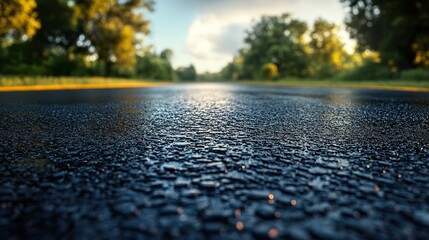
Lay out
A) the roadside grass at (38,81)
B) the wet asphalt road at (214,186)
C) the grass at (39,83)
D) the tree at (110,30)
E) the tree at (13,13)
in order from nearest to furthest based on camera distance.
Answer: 1. the wet asphalt road at (214,186)
2. the tree at (13,13)
3. the grass at (39,83)
4. the roadside grass at (38,81)
5. the tree at (110,30)

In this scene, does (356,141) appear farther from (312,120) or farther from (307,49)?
(307,49)

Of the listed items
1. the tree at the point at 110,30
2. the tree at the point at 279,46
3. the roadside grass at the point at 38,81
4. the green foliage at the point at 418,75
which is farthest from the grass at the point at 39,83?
the tree at the point at 279,46

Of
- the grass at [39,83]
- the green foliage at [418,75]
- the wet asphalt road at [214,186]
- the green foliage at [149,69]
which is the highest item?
the green foliage at [149,69]

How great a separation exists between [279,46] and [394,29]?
30920 mm

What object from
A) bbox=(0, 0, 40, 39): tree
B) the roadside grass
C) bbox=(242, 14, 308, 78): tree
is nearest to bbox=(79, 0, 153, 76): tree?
the roadside grass

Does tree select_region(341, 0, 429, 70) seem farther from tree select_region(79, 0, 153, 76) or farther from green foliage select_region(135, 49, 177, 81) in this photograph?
green foliage select_region(135, 49, 177, 81)

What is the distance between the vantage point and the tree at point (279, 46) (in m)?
63.3

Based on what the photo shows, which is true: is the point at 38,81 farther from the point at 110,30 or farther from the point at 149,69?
the point at 149,69

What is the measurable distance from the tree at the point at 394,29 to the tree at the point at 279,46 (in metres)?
16.6

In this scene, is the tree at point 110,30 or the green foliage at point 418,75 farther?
the tree at point 110,30

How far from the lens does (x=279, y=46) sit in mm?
63750

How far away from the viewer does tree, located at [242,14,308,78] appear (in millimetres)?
63281

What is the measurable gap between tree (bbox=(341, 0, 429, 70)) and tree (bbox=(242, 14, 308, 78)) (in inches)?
653

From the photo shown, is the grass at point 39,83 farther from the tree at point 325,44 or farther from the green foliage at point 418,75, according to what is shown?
the tree at point 325,44
